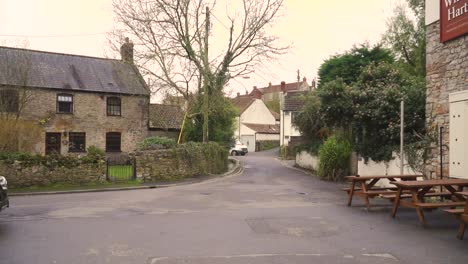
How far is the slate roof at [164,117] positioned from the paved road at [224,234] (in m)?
25.7

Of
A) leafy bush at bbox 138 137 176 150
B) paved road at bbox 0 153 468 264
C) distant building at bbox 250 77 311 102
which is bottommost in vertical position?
paved road at bbox 0 153 468 264

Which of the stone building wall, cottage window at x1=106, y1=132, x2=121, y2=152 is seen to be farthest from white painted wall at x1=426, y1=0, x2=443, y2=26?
cottage window at x1=106, y1=132, x2=121, y2=152

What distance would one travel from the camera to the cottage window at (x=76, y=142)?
107 ft

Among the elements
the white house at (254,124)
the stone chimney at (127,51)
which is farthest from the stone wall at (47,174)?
the white house at (254,124)

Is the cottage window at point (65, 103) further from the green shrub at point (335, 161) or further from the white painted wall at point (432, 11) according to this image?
the white painted wall at point (432, 11)

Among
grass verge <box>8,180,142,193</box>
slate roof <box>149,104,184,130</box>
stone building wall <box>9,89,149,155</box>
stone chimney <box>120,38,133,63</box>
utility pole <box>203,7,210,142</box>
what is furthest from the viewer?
slate roof <box>149,104,184,130</box>

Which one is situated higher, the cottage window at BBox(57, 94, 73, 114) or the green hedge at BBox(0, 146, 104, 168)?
the cottage window at BBox(57, 94, 73, 114)

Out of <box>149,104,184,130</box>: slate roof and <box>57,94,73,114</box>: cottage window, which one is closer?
<box>57,94,73,114</box>: cottage window

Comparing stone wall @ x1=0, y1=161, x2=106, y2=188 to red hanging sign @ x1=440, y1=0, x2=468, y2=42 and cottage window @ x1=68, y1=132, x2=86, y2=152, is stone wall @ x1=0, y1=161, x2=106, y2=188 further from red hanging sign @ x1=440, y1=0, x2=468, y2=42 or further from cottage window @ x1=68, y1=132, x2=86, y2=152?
red hanging sign @ x1=440, y1=0, x2=468, y2=42

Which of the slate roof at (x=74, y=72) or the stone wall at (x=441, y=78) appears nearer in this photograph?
the stone wall at (x=441, y=78)

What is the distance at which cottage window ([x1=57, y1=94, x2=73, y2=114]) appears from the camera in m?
32.1

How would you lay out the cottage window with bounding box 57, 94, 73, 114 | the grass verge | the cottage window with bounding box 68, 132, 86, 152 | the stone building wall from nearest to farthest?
the grass verge, the stone building wall, the cottage window with bounding box 57, 94, 73, 114, the cottage window with bounding box 68, 132, 86, 152

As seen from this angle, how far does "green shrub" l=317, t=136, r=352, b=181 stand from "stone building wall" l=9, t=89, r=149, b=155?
18.7 meters

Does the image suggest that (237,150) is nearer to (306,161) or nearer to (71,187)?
(306,161)
